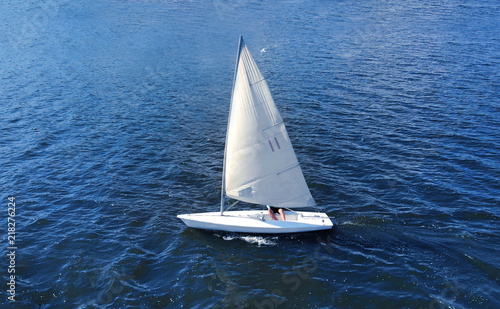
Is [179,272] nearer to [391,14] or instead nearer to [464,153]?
[464,153]

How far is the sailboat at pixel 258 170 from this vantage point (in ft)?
106

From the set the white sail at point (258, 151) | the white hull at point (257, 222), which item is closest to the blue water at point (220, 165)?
the white hull at point (257, 222)

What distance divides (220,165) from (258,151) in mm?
13161

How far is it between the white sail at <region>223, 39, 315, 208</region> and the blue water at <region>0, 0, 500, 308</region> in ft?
11.9

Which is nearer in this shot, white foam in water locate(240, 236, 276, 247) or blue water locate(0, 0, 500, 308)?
blue water locate(0, 0, 500, 308)

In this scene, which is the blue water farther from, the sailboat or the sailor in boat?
the sailor in boat

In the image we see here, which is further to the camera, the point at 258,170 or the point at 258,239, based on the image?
the point at 258,170

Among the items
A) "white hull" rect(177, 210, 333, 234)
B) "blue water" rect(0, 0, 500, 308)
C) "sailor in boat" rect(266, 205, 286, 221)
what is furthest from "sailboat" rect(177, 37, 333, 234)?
"blue water" rect(0, 0, 500, 308)

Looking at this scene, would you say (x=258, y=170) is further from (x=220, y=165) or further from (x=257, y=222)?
(x=220, y=165)

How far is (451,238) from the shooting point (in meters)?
32.0

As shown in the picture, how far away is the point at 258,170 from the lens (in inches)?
1336

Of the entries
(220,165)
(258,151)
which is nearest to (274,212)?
(258,151)

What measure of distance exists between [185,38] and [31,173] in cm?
5880

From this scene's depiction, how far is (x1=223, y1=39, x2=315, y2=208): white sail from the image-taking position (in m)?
31.9
